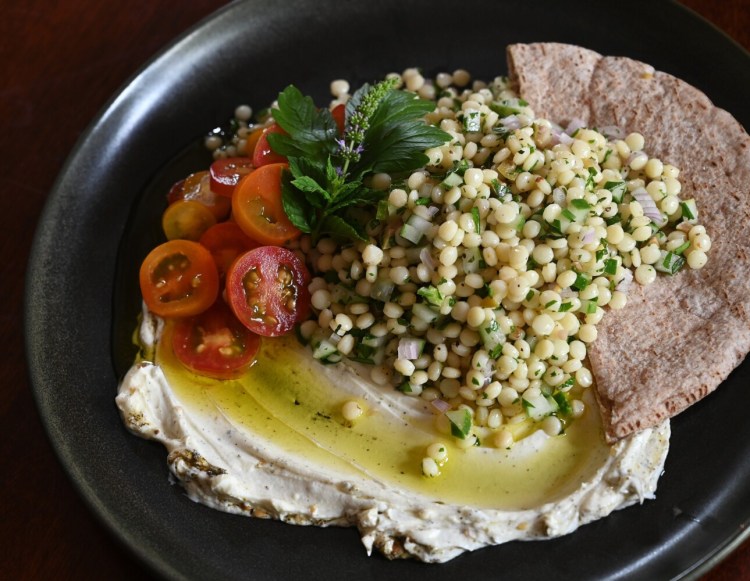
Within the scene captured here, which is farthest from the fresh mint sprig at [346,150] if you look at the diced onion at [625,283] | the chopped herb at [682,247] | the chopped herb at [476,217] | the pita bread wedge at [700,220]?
the chopped herb at [682,247]

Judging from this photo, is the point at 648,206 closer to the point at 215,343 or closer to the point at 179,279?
the point at 215,343

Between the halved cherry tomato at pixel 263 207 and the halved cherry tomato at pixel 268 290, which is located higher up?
the halved cherry tomato at pixel 263 207

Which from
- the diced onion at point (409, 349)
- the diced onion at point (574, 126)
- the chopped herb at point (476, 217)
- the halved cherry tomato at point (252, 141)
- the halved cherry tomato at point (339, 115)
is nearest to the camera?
the chopped herb at point (476, 217)

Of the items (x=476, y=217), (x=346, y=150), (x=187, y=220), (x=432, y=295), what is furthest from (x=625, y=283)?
(x=187, y=220)

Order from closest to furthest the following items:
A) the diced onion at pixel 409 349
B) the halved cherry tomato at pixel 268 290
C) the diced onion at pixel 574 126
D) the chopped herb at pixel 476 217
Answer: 1. the chopped herb at pixel 476 217
2. the diced onion at pixel 409 349
3. the halved cherry tomato at pixel 268 290
4. the diced onion at pixel 574 126

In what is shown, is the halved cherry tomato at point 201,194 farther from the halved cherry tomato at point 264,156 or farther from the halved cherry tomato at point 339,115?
the halved cherry tomato at point 339,115

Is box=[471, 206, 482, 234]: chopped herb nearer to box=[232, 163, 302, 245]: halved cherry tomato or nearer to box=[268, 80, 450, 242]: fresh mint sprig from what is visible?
→ box=[268, 80, 450, 242]: fresh mint sprig

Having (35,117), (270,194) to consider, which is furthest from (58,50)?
(270,194)
